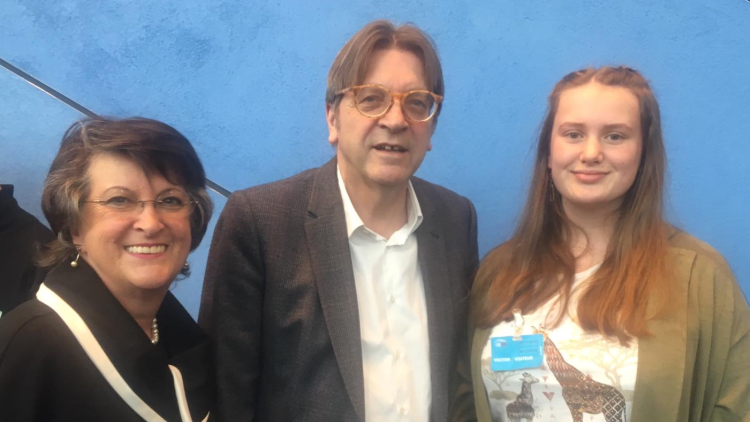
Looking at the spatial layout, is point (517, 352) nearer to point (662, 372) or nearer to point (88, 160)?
point (662, 372)

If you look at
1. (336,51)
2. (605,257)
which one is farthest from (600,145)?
(336,51)

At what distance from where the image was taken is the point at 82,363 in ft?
4.27

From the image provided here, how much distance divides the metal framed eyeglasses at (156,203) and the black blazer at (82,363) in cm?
17

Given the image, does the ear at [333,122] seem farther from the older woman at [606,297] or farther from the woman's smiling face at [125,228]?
the older woman at [606,297]

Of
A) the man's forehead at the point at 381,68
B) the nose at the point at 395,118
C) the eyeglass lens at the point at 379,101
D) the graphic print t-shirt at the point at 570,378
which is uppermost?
the man's forehead at the point at 381,68

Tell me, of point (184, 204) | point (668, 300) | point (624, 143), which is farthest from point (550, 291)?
point (184, 204)

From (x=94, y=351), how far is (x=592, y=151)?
1.39m

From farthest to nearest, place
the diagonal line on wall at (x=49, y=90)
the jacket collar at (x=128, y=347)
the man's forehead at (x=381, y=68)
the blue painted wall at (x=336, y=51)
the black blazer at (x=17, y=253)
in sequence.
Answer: the diagonal line on wall at (x=49, y=90), the blue painted wall at (x=336, y=51), the black blazer at (x=17, y=253), the man's forehead at (x=381, y=68), the jacket collar at (x=128, y=347)

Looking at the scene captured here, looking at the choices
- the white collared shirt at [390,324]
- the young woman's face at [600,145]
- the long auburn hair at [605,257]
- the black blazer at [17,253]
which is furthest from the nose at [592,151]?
the black blazer at [17,253]

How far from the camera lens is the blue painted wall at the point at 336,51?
2215 millimetres

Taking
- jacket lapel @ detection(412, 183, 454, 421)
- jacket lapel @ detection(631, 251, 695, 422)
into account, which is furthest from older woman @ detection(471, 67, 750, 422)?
jacket lapel @ detection(412, 183, 454, 421)

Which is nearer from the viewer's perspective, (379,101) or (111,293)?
(111,293)

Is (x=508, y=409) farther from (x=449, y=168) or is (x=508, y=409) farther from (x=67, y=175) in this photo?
(x=67, y=175)

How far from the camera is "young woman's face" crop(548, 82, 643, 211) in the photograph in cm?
165
